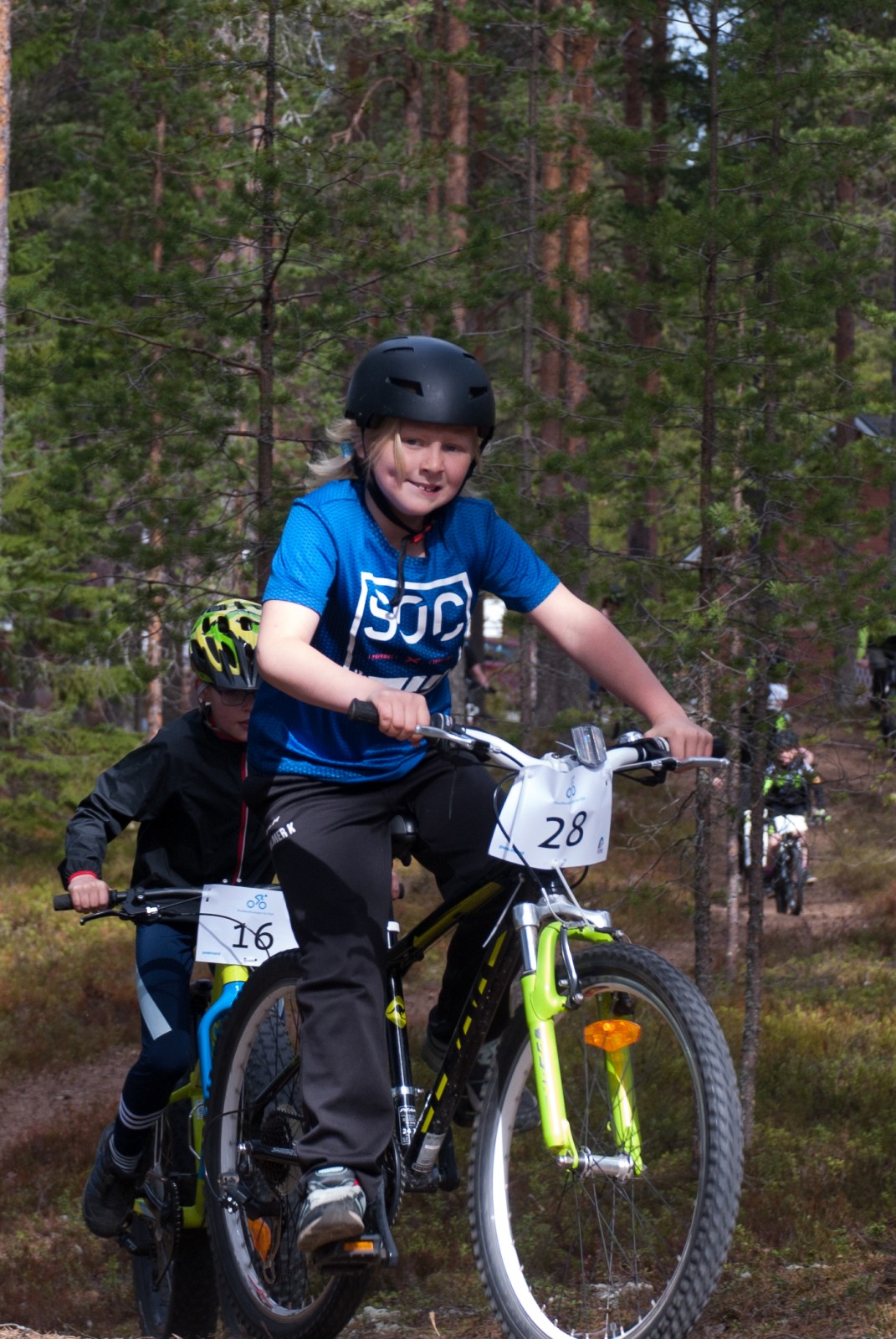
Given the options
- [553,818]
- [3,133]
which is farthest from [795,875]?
[553,818]

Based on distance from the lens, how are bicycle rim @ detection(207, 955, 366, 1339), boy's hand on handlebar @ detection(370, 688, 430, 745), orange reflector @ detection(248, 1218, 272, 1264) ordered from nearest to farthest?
boy's hand on handlebar @ detection(370, 688, 430, 745) < bicycle rim @ detection(207, 955, 366, 1339) < orange reflector @ detection(248, 1218, 272, 1264)

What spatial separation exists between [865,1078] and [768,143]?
5758 mm

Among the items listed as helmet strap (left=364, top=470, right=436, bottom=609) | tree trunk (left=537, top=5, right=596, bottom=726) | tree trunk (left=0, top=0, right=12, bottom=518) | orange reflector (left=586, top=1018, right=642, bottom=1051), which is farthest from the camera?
tree trunk (left=0, top=0, right=12, bottom=518)

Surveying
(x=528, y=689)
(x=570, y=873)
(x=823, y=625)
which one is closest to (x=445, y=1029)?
(x=570, y=873)

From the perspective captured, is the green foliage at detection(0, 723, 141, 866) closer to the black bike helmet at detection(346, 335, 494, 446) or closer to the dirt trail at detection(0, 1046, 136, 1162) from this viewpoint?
the dirt trail at detection(0, 1046, 136, 1162)

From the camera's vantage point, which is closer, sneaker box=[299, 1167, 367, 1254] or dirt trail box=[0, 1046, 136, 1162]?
sneaker box=[299, 1167, 367, 1254]

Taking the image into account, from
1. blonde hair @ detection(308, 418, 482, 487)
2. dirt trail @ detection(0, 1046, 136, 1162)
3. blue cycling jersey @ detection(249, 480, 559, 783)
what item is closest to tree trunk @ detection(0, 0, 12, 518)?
dirt trail @ detection(0, 1046, 136, 1162)

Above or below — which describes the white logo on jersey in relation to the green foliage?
above

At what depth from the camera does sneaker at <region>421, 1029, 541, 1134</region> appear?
3.64m

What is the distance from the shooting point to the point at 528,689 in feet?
50.2

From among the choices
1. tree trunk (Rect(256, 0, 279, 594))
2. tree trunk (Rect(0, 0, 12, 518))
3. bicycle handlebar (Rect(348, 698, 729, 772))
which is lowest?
bicycle handlebar (Rect(348, 698, 729, 772))

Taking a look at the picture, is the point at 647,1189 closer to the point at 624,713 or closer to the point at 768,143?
the point at 624,713

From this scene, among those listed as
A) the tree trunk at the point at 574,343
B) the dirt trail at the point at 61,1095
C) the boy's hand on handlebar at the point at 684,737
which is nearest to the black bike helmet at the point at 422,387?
the boy's hand on handlebar at the point at 684,737

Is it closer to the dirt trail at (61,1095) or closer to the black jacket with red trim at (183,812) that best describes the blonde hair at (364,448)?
the black jacket with red trim at (183,812)
